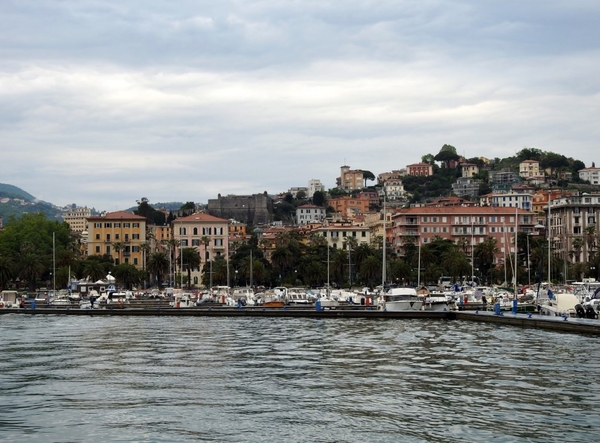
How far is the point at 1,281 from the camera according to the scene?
372 ft

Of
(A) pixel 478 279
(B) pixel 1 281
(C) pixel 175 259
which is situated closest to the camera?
(B) pixel 1 281

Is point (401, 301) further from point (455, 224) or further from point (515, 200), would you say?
point (515, 200)

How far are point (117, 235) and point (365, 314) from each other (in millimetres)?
94284

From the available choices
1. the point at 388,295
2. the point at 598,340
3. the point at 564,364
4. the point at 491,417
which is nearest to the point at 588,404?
the point at 491,417

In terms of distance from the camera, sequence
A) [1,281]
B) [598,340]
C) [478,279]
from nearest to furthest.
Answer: [598,340]
[1,281]
[478,279]

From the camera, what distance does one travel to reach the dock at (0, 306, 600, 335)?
5231 cm

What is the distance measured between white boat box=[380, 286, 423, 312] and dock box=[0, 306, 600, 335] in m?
1.44

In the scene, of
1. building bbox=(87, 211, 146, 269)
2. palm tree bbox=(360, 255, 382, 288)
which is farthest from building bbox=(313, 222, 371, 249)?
palm tree bbox=(360, 255, 382, 288)

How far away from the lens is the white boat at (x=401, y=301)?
70.2 m

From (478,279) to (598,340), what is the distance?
81722 millimetres

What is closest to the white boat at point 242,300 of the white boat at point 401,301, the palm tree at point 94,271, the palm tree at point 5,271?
the white boat at point 401,301

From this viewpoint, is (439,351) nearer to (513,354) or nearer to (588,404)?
(513,354)

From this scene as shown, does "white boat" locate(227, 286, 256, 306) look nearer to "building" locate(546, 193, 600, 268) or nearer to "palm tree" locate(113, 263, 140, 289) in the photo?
"palm tree" locate(113, 263, 140, 289)

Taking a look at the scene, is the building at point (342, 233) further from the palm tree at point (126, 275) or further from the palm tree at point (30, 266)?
the palm tree at point (30, 266)
